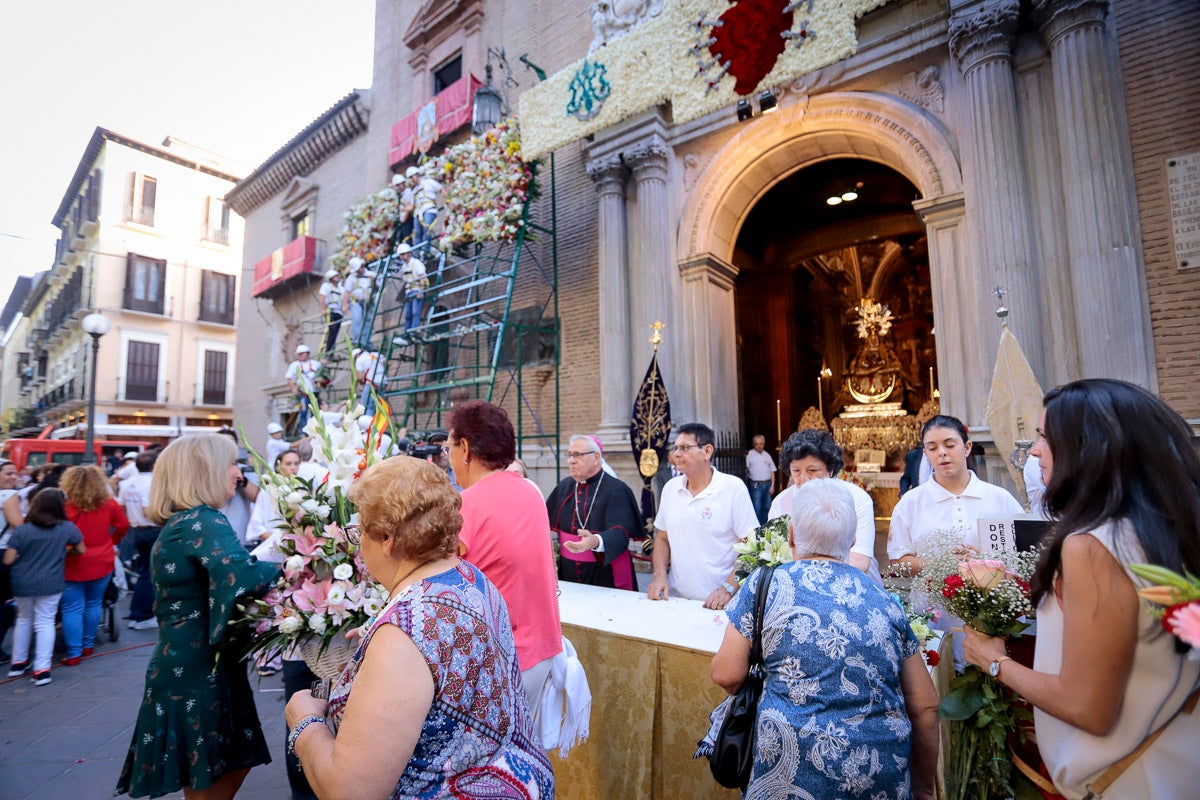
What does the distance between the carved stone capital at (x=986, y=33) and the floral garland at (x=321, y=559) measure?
271 inches

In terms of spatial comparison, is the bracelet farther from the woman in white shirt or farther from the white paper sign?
the woman in white shirt

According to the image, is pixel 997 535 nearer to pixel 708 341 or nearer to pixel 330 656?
pixel 330 656

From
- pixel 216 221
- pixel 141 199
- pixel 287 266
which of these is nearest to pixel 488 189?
pixel 287 266

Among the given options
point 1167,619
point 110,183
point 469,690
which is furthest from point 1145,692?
point 110,183

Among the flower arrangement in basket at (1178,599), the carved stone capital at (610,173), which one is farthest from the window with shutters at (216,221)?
the flower arrangement in basket at (1178,599)

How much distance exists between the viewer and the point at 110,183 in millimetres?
26141

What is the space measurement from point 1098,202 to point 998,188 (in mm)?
794

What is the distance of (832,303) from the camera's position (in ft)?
47.6

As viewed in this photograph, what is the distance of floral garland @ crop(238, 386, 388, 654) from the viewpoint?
198cm

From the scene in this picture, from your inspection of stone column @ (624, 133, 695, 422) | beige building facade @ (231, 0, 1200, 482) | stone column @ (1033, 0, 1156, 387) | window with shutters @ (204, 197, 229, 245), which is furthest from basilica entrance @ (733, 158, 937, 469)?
window with shutters @ (204, 197, 229, 245)

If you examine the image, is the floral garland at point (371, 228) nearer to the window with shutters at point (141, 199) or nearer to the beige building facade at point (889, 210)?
the beige building facade at point (889, 210)

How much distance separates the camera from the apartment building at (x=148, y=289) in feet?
84.0

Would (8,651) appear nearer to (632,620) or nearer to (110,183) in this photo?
(632,620)

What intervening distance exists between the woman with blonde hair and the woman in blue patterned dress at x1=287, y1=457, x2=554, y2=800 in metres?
5.27
